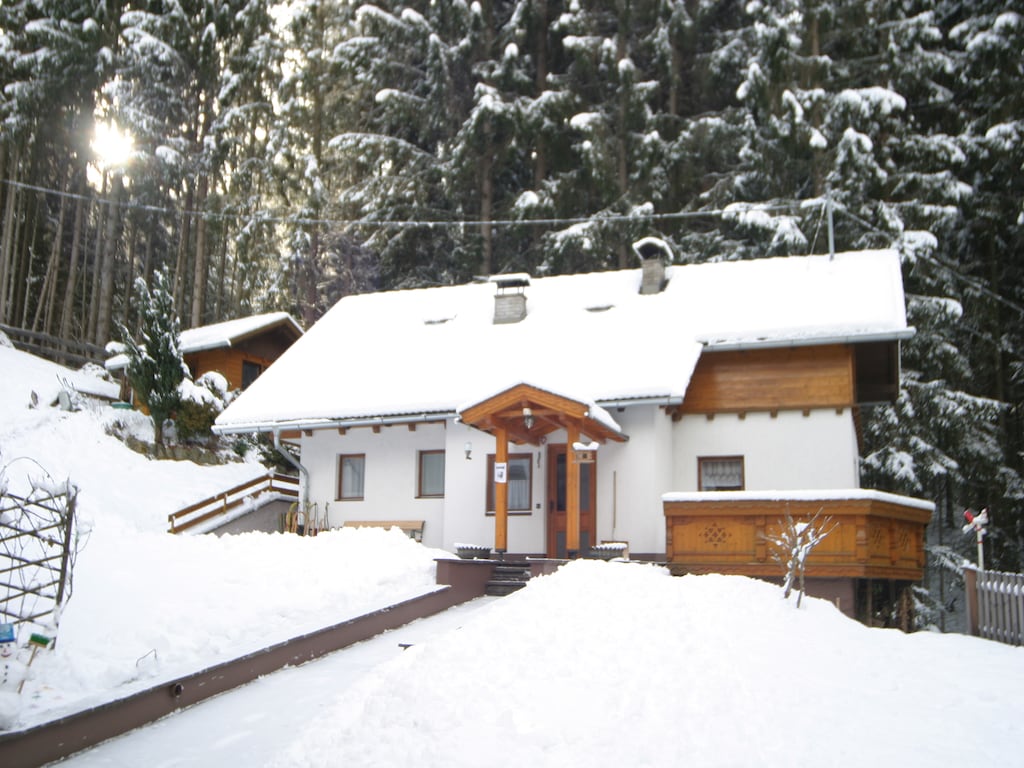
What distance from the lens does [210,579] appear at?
1273 centimetres

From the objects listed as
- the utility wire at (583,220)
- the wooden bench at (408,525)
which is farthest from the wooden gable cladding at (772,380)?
the utility wire at (583,220)

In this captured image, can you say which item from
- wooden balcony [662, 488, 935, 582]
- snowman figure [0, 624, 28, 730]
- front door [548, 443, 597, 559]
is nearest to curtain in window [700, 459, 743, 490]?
front door [548, 443, 597, 559]

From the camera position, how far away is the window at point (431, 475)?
20641 mm

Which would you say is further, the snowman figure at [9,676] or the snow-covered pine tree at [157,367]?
the snow-covered pine tree at [157,367]

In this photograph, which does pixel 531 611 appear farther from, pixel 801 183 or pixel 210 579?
pixel 801 183

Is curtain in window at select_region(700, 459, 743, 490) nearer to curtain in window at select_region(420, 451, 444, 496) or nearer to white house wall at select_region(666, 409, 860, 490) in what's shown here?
white house wall at select_region(666, 409, 860, 490)

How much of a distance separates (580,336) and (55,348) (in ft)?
77.8

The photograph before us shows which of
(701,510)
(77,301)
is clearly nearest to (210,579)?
(701,510)

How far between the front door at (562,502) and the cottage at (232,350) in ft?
47.6

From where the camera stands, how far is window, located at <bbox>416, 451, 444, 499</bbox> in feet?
67.7

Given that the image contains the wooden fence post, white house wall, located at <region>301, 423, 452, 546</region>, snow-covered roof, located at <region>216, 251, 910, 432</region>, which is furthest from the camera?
white house wall, located at <region>301, 423, 452, 546</region>

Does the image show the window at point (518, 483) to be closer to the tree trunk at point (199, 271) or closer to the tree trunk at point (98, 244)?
the tree trunk at point (199, 271)

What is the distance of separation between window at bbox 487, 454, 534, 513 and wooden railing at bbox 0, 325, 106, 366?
2073 centimetres

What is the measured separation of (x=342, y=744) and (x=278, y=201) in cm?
3338
